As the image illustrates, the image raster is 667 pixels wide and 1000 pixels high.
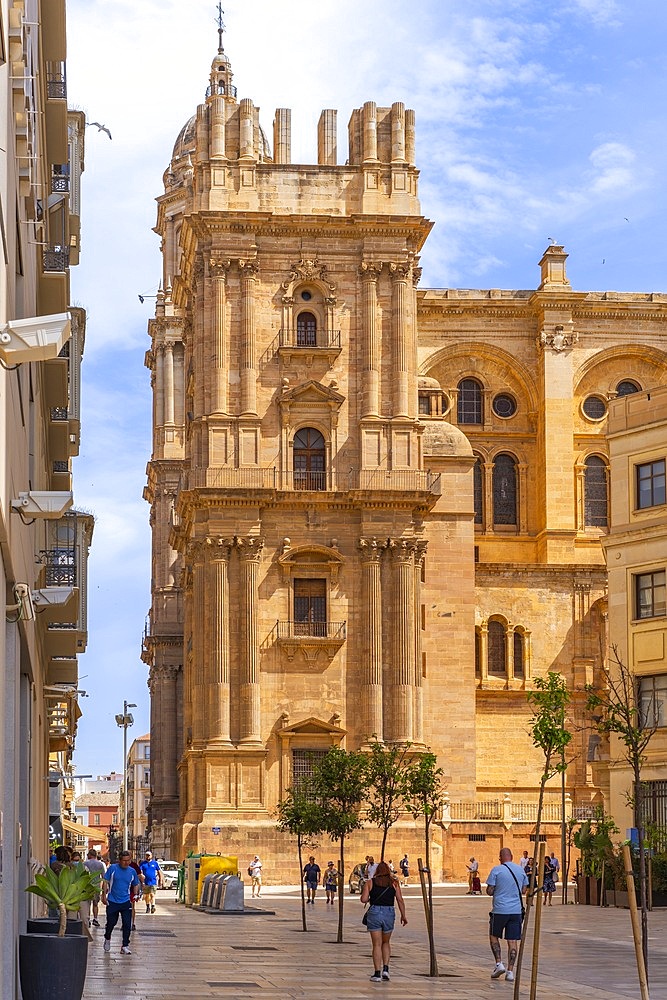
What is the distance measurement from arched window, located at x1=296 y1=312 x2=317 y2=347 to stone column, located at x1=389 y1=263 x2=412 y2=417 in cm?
301

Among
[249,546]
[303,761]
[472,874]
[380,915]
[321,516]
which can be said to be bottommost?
[472,874]

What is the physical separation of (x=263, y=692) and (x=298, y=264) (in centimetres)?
1609

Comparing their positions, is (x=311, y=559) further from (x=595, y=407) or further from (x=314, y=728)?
(x=595, y=407)

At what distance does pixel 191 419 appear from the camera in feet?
232

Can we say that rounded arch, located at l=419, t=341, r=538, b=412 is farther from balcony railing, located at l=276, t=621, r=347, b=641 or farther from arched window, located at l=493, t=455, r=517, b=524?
balcony railing, located at l=276, t=621, r=347, b=641

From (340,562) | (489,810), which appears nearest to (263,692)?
(340,562)

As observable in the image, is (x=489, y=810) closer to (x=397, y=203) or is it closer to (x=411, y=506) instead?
(x=411, y=506)

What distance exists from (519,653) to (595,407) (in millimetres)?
13079

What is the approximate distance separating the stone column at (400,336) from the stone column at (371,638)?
5.45m

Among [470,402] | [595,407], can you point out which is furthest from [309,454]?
[595,407]

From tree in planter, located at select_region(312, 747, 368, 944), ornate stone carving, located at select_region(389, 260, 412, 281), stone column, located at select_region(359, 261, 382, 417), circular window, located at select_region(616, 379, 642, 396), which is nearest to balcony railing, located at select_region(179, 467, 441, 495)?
stone column, located at select_region(359, 261, 382, 417)

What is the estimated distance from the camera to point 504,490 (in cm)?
8175

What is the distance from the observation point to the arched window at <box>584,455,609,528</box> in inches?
3164

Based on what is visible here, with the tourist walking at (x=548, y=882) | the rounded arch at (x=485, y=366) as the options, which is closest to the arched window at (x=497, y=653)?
the rounded arch at (x=485, y=366)
